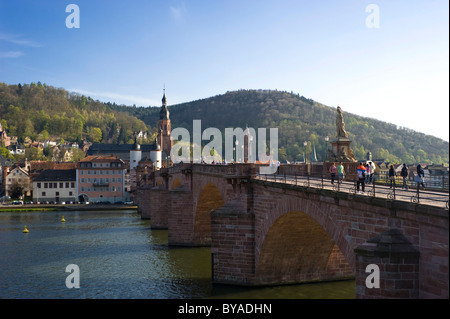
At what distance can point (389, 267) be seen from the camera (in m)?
11.5

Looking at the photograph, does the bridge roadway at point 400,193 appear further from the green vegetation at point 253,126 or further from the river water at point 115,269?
the green vegetation at point 253,126

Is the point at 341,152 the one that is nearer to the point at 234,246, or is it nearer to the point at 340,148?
the point at 340,148

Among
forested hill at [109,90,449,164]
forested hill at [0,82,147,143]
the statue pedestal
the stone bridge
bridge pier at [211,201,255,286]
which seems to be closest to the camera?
the stone bridge

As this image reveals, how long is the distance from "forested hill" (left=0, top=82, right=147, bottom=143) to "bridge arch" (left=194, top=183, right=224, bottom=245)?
14495 centimetres

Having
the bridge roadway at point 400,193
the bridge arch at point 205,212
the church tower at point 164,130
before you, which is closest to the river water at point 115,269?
the bridge arch at point 205,212

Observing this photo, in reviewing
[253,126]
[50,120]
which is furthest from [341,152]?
[50,120]

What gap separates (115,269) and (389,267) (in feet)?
69.1

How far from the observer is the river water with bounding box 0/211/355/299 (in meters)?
22.4

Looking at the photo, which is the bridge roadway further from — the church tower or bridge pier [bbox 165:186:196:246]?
the church tower

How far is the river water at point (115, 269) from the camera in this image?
2241 centimetres

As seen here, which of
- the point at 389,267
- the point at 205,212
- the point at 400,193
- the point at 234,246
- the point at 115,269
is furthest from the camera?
the point at 205,212

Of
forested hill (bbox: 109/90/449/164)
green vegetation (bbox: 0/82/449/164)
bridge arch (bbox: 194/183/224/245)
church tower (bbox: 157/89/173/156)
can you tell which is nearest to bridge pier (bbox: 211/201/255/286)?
bridge arch (bbox: 194/183/224/245)
